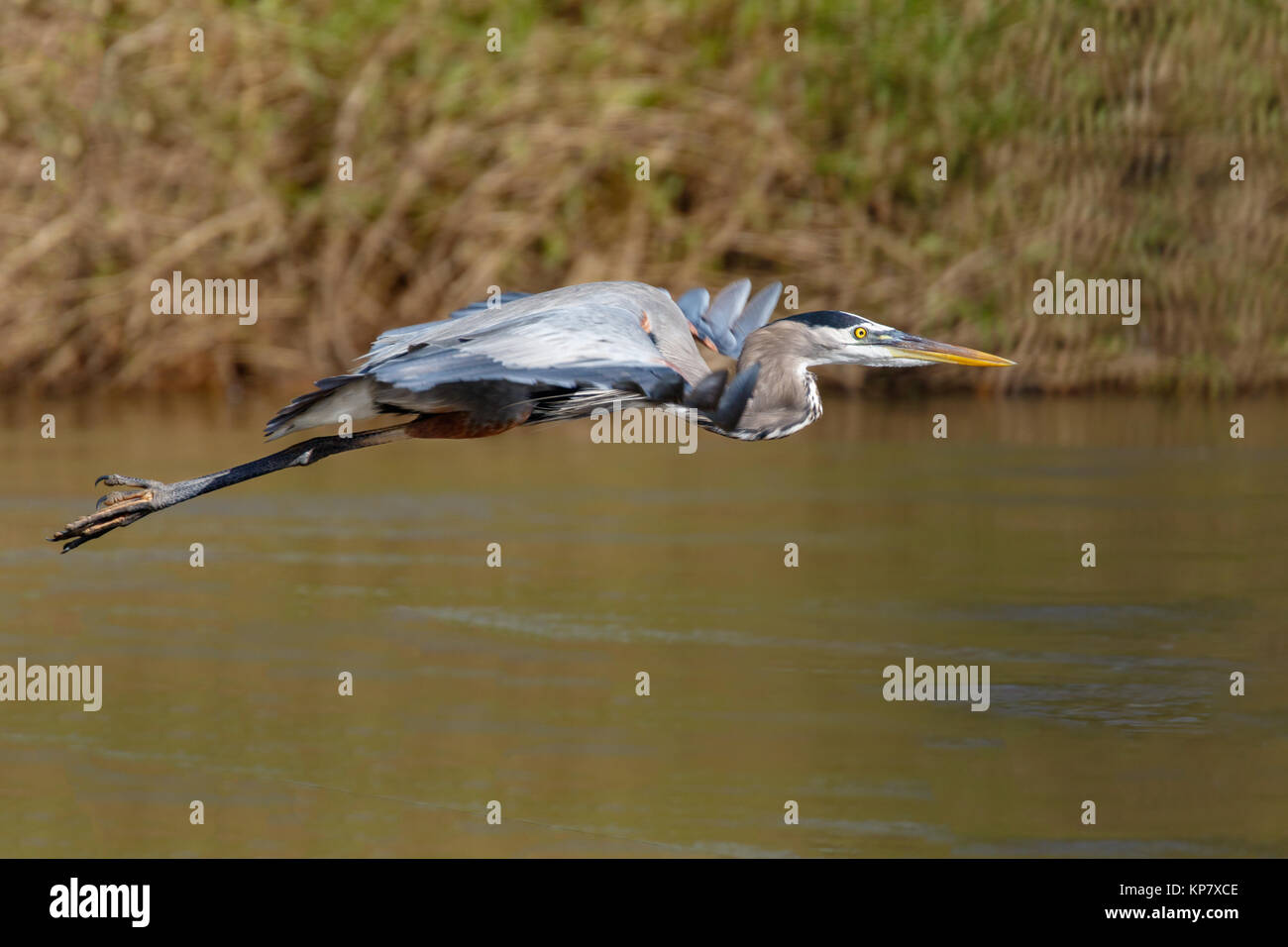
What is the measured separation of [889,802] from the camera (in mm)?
6297

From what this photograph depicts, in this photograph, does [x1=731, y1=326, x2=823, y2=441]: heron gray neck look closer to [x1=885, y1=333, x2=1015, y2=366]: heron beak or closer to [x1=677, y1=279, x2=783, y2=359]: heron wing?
[x1=885, y1=333, x2=1015, y2=366]: heron beak

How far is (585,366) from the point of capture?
16.7 ft

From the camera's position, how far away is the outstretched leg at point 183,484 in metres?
6.36

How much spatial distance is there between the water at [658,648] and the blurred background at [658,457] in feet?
0.10

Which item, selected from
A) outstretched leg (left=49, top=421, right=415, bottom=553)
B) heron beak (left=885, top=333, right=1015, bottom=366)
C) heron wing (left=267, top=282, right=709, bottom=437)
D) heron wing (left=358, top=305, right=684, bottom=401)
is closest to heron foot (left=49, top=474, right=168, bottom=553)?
outstretched leg (left=49, top=421, right=415, bottom=553)

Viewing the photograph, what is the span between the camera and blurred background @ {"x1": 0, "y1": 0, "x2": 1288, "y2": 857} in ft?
21.5

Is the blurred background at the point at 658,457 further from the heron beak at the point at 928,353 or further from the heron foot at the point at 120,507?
the heron beak at the point at 928,353

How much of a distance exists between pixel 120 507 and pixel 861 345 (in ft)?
8.67

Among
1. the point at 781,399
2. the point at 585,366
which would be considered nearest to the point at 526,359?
the point at 585,366

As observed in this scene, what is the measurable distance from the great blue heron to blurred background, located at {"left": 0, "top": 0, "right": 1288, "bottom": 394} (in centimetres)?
1016

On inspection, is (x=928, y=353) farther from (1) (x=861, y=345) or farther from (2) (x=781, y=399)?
(2) (x=781, y=399)

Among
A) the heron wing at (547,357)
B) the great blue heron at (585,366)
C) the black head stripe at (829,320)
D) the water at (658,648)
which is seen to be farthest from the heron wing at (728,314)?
the water at (658,648)

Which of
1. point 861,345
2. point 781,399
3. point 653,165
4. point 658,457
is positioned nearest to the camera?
point 781,399

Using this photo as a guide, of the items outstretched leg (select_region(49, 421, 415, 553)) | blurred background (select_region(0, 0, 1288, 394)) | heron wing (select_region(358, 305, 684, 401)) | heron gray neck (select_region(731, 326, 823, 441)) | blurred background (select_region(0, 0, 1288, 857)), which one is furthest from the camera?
blurred background (select_region(0, 0, 1288, 394))
